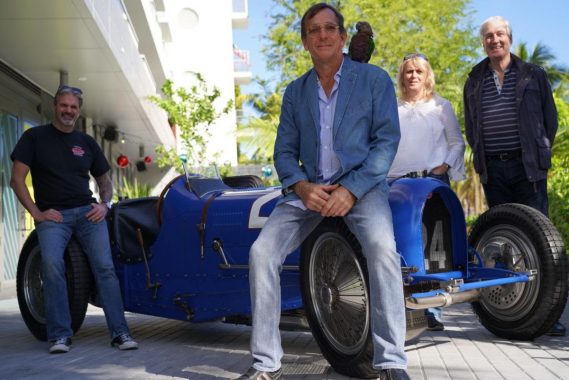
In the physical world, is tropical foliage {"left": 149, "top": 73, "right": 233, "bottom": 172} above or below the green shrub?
above

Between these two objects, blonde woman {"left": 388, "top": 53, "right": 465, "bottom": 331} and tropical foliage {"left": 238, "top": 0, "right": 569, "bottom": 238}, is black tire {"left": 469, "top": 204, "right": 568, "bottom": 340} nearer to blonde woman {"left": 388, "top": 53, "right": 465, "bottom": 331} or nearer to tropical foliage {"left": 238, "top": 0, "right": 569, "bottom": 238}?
blonde woman {"left": 388, "top": 53, "right": 465, "bottom": 331}

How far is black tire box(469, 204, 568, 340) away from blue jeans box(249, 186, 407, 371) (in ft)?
5.20

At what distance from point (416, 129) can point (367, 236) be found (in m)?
2.13

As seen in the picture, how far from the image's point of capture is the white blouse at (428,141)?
5.70 meters

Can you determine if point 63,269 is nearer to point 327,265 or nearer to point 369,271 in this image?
point 327,265

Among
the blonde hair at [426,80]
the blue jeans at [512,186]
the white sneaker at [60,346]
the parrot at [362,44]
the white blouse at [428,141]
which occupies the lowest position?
the white sneaker at [60,346]

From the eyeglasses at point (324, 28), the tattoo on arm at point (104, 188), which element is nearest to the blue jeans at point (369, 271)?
the eyeglasses at point (324, 28)

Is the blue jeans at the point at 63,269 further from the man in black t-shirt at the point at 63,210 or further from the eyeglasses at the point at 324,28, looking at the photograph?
the eyeglasses at the point at 324,28

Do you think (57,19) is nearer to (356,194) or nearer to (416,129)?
(416,129)

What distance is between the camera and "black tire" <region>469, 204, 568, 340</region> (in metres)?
4.98

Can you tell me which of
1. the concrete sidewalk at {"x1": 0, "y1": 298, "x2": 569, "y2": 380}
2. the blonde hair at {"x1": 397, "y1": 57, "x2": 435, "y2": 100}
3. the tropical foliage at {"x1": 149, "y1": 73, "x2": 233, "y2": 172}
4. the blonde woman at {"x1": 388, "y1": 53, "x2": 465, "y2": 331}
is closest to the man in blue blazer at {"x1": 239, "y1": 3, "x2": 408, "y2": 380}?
the concrete sidewalk at {"x1": 0, "y1": 298, "x2": 569, "y2": 380}

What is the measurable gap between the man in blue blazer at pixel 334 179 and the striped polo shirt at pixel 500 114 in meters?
2.12

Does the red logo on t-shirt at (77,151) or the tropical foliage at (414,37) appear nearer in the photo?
the red logo on t-shirt at (77,151)

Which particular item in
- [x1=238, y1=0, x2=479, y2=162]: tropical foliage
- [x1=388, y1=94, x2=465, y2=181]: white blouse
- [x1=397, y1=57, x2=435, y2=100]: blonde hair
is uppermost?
[x1=238, y1=0, x2=479, y2=162]: tropical foliage
